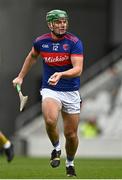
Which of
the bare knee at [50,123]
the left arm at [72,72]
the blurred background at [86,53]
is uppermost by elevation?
the left arm at [72,72]

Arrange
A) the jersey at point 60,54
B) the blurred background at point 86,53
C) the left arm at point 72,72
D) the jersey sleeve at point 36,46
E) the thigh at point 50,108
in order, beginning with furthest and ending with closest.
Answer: the blurred background at point 86,53 < the jersey sleeve at point 36,46 < the jersey at point 60,54 < the thigh at point 50,108 < the left arm at point 72,72

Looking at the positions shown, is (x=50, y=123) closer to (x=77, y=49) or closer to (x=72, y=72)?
(x=72, y=72)

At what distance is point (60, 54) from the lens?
48.9 ft

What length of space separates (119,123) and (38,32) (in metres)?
6.35

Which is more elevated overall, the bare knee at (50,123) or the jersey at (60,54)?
the jersey at (60,54)

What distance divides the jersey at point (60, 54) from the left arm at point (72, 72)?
98 mm

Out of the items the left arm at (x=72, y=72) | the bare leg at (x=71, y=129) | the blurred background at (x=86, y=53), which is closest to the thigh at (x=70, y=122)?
the bare leg at (x=71, y=129)

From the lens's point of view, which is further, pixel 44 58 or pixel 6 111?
pixel 6 111

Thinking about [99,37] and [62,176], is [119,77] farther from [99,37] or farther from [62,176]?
[62,176]

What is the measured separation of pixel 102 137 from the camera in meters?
30.5

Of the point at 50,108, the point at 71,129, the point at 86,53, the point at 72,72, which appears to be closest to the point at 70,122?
the point at 71,129

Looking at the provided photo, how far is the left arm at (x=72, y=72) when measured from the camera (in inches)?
559

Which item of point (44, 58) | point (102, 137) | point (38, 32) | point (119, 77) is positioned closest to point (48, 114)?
point (44, 58)

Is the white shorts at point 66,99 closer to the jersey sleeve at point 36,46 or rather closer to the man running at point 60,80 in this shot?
the man running at point 60,80
